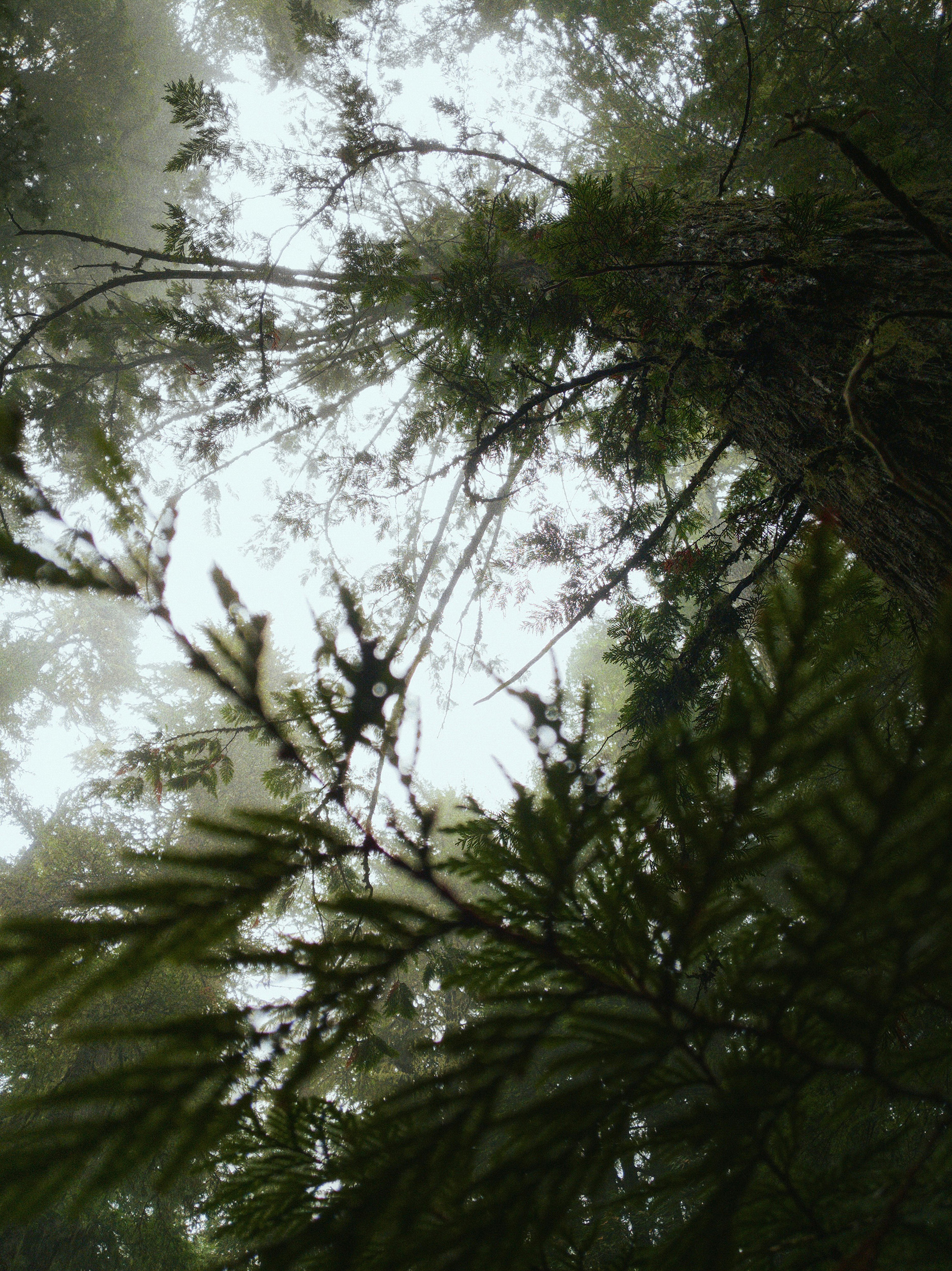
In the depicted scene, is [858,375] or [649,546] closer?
[858,375]

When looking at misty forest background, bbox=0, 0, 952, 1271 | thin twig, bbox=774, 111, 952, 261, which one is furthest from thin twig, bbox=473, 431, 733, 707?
thin twig, bbox=774, 111, 952, 261

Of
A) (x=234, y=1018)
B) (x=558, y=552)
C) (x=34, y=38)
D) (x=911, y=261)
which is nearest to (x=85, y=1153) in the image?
(x=234, y=1018)

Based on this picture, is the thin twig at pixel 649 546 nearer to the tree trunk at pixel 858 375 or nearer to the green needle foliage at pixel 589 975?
the tree trunk at pixel 858 375

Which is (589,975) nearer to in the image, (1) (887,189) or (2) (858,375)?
(2) (858,375)

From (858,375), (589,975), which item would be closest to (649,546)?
(858,375)

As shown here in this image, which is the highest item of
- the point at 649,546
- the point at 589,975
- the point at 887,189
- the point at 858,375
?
the point at 649,546

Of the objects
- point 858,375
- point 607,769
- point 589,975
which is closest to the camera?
point 589,975

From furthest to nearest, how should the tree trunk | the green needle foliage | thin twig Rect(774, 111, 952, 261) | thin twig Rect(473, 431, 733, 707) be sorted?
thin twig Rect(473, 431, 733, 707), the tree trunk, thin twig Rect(774, 111, 952, 261), the green needle foliage

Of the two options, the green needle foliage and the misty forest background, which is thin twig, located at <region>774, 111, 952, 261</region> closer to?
the misty forest background

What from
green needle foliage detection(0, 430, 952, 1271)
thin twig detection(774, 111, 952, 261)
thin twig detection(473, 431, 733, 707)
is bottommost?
green needle foliage detection(0, 430, 952, 1271)

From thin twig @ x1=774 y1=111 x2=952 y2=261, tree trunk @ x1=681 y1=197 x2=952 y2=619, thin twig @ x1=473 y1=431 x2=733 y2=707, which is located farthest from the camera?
thin twig @ x1=473 y1=431 x2=733 y2=707

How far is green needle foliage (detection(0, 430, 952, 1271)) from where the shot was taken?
618 mm

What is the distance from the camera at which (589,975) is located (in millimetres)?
816

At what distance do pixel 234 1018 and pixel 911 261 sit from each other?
2236 mm
